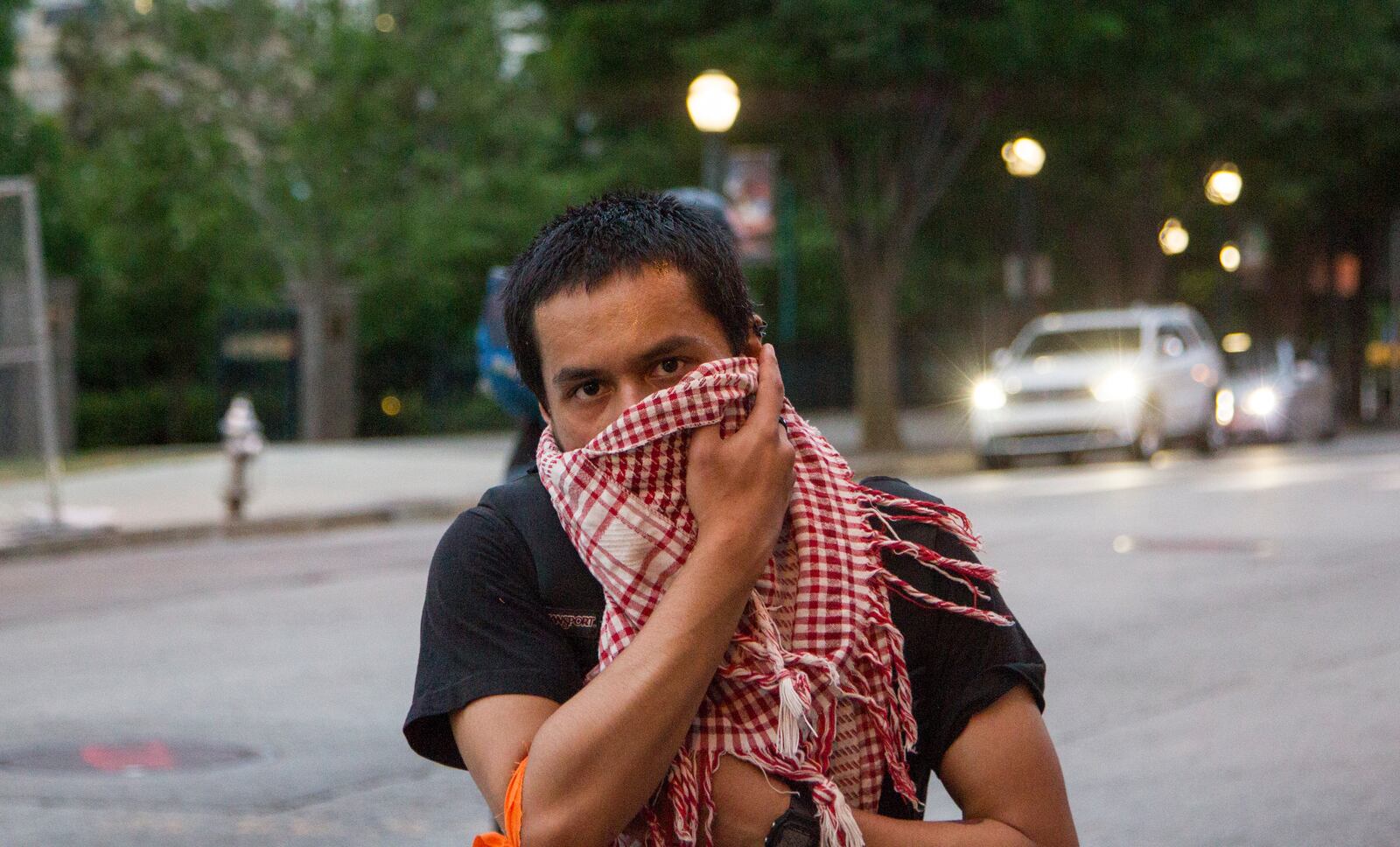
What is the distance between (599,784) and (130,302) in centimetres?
3783

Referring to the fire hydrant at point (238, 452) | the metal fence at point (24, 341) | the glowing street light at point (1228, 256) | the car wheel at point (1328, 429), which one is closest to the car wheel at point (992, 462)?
A: the car wheel at point (1328, 429)

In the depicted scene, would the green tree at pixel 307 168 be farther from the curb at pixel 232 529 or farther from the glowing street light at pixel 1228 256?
the curb at pixel 232 529

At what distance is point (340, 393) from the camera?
1362 inches

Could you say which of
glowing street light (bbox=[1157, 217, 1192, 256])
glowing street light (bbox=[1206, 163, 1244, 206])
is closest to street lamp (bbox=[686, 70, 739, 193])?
glowing street light (bbox=[1206, 163, 1244, 206])

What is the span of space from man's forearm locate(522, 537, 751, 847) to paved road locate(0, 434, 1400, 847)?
3.43 meters

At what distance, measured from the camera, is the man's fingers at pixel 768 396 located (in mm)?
2180

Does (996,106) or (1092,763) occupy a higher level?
(996,106)

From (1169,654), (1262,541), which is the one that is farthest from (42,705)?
(1262,541)

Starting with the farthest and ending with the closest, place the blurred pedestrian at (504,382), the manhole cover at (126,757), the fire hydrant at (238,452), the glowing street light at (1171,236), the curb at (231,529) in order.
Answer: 1. the glowing street light at (1171,236)
2. the fire hydrant at (238,452)
3. the curb at (231,529)
4. the manhole cover at (126,757)
5. the blurred pedestrian at (504,382)

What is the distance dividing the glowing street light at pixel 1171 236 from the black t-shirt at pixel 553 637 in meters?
34.6

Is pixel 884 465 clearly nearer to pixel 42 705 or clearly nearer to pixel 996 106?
pixel 996 106

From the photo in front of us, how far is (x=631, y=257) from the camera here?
90.2 inches

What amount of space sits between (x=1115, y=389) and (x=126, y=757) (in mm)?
18945

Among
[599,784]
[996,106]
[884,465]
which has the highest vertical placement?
[996,106]
